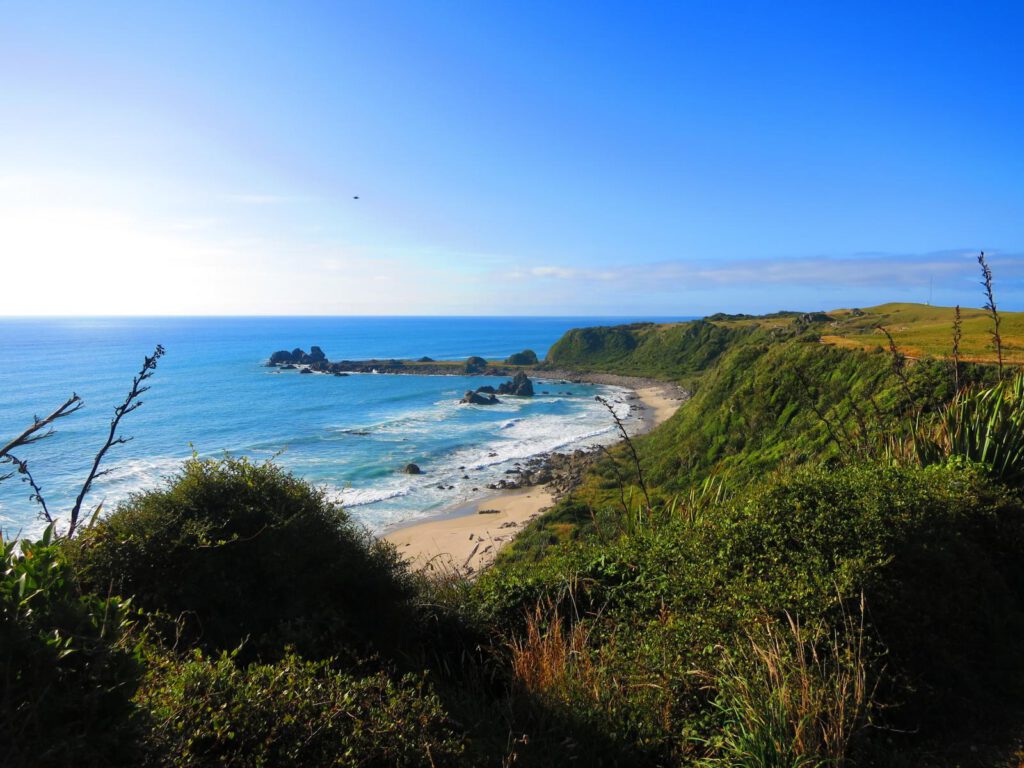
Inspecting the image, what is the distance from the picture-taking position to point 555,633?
4527 millimetres

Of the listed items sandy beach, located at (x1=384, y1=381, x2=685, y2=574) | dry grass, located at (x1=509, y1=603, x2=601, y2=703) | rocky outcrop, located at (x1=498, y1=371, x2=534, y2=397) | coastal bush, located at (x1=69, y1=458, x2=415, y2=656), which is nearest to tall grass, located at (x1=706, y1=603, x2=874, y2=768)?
dry grass, located at (x1=509, y1=603, x2=601, y2=703)

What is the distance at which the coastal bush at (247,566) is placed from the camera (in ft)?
14.3

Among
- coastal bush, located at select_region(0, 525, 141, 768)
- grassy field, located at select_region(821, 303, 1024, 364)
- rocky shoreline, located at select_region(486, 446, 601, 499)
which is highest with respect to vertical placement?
grassy field, located at select_region(821, 303, 1024, 364)

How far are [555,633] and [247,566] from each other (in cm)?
256

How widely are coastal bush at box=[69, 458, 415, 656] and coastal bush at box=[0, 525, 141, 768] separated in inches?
68.4

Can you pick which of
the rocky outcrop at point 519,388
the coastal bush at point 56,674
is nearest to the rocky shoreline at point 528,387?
the rocky outcrop at point 519,388

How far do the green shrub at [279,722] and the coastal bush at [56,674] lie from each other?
0.21m

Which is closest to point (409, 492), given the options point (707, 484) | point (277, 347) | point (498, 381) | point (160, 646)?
point (707, 484)

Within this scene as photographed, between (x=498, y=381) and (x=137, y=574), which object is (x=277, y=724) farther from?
(x=498, y=381)

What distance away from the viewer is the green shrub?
268 cm

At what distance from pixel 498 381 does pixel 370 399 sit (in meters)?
20.9

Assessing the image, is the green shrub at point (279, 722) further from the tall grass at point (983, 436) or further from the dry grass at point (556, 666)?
the tall grass at point (983, 436)

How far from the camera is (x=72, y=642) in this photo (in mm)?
2305

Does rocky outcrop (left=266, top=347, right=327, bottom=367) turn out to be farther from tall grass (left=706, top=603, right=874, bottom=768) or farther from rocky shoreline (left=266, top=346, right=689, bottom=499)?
tall grass (left=706, top=603, right=874, bottom=768)
